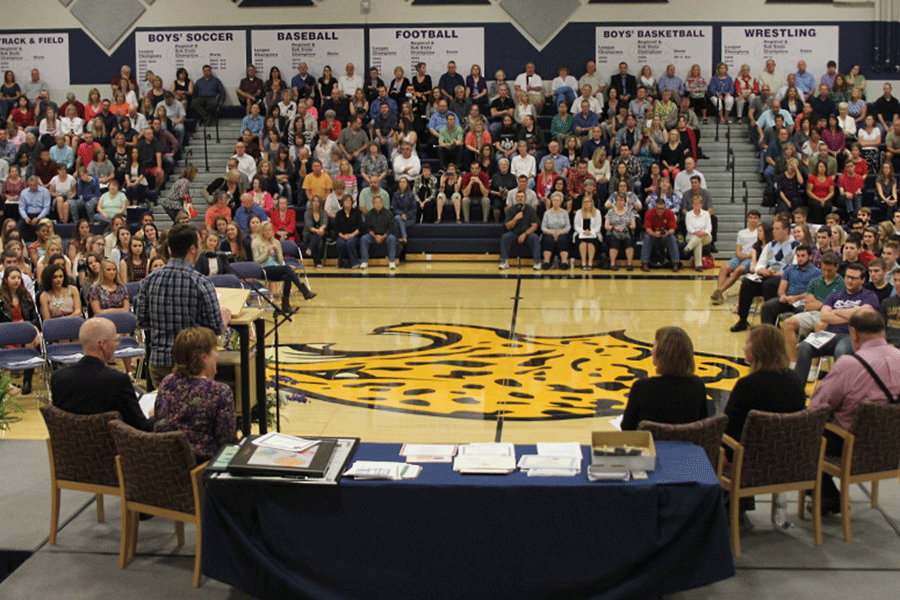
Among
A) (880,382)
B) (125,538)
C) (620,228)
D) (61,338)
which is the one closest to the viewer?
(125,538)

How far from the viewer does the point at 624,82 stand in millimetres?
18594

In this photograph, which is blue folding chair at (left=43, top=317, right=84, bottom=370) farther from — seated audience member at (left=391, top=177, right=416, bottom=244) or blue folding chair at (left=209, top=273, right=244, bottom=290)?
seated audience member at (left=391, top=177, right=416, bottom=244)

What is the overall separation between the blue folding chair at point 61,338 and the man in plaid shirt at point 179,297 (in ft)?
8.88

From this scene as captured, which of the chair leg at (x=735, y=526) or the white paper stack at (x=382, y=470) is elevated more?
the white paper stack at (x=382, y=470)

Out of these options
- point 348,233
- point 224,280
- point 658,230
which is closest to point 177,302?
point 224,280

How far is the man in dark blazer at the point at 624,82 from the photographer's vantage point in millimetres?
18562

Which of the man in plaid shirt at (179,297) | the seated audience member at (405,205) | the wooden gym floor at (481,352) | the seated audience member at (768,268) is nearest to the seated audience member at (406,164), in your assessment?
the seated audience member at (405,205)

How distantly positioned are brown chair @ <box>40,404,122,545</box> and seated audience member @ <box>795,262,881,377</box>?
5.24m

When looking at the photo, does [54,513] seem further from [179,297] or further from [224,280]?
[224,280]

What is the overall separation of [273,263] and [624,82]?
949 cm

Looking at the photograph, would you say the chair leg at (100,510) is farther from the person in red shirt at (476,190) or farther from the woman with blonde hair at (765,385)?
the person in red shirt at (476,190)

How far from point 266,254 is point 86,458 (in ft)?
24.4

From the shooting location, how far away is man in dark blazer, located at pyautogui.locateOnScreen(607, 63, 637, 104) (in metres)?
18.6

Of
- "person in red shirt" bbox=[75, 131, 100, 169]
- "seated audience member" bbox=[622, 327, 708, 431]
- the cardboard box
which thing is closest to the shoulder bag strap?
"seated audience member" bbox=[622, 327, 708, 431]
